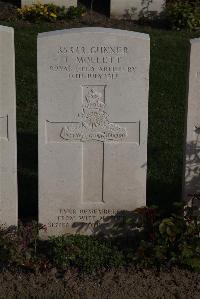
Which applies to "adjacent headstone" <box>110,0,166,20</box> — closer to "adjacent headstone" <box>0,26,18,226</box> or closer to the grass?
the grass

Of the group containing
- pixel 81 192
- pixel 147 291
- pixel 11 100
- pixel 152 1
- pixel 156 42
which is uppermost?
pixel 152 1

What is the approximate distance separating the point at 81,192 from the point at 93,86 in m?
0.99

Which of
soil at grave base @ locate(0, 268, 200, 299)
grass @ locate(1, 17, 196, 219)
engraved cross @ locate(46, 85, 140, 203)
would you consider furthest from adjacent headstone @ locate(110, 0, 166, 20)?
soil at grave base @ locate(0, 268, 200, 299)

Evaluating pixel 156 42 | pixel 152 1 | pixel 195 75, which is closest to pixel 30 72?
pixel 156 42

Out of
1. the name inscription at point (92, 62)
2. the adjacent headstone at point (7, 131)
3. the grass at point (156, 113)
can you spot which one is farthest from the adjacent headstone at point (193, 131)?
the adjacent headstone at point (7, 131)

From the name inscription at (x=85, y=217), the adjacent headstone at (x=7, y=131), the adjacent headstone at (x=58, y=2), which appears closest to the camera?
the adjacent headstone at (x=7, y=131)

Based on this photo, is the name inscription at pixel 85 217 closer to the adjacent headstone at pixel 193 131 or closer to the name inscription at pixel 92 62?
the adjacent headstone at pixel 193 131

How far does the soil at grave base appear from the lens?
17.1ft

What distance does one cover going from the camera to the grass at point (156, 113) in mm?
6938

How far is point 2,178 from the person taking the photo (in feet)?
18.9

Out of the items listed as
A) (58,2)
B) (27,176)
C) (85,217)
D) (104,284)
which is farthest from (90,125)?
(58,2)

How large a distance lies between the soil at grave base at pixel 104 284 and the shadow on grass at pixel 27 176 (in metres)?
0.93

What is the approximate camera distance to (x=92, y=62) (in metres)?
5.50

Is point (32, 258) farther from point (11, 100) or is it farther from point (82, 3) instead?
point (82, 3)
